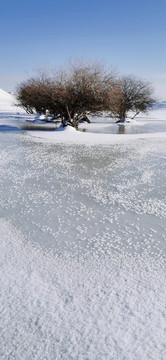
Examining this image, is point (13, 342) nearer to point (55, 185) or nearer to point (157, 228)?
point (157, 228)

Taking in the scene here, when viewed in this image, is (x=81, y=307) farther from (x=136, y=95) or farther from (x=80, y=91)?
(x=136, y=95)

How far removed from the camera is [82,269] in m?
3.78

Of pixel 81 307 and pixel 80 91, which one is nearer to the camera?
pixel 81 307

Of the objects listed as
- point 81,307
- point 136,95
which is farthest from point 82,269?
point 136,95

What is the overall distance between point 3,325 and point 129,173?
6.84m

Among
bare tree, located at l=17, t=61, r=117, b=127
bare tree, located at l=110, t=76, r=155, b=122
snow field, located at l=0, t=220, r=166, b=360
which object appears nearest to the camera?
snow field, located at l=0, t=220, r=166, b=360

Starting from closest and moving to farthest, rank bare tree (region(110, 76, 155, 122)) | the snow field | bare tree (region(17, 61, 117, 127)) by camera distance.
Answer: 1. the snow field
2. bare tree (region(17, 61, 117, 127))
3. bare tree (region(110, 76, 155, 122))

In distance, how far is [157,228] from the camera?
5.03m

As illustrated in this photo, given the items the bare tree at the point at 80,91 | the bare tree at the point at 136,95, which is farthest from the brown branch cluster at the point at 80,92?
the bare tree at the point at 136,95

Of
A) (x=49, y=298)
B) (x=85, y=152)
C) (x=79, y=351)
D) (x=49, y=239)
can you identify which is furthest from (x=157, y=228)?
(x=85, y=152)

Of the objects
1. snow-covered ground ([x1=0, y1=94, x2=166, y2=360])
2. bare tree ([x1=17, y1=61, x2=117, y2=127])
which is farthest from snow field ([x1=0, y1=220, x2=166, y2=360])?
bare tree ([x1=17, y1=61, x2=117, y2=127])

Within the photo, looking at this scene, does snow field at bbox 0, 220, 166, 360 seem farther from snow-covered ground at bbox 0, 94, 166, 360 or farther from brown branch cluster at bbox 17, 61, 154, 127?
brown branch cluster at bbox 17, 61, 154, 127

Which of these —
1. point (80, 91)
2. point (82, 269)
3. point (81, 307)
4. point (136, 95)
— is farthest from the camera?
point (136, 95)

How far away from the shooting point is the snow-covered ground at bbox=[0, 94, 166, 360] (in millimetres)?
2686
